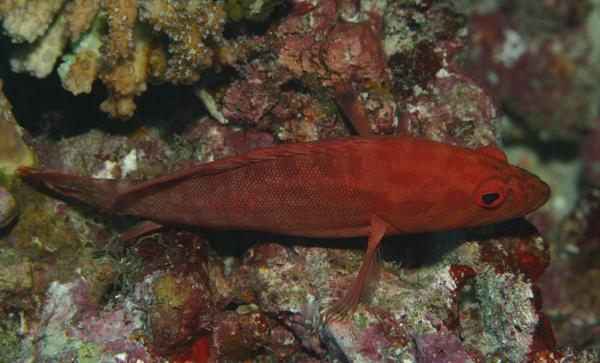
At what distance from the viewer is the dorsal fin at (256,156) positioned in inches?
156

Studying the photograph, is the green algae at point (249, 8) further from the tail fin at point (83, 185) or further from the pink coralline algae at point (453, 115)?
the tail fin at point (83, 185)

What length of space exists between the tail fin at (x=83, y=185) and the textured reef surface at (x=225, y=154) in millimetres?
206

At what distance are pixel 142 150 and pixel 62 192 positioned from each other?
823mm

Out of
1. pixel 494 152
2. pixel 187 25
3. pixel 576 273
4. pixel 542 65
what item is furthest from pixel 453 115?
pixel 542 65

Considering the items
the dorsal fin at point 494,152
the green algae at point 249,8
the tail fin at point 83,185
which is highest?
the green algae at point 249,8

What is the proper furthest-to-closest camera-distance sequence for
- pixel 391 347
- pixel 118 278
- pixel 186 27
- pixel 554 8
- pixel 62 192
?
pixel 554 8, pixel 62 192, pixel 118 278, pixel 186 27, pixel 391 347

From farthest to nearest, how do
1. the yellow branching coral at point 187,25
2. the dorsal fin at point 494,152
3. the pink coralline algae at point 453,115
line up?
1. the pink coralline algae at point 453,115
2. the dorsal fin at point 494,152
3. the yellow branching coral at point 187,25

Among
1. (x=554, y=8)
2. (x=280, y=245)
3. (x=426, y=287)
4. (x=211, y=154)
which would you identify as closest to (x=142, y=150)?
(x=211, y=154)

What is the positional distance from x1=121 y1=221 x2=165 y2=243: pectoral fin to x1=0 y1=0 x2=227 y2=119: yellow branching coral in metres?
0.95

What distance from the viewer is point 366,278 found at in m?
3.95

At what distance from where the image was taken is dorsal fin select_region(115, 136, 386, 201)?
3965 millimetres

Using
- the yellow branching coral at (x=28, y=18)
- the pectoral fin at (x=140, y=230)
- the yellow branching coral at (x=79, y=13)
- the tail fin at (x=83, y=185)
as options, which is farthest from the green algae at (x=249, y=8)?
the pectoral fin at (x=140, y=230)

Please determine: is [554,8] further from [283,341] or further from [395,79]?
[283,341]

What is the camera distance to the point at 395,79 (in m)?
4.72
